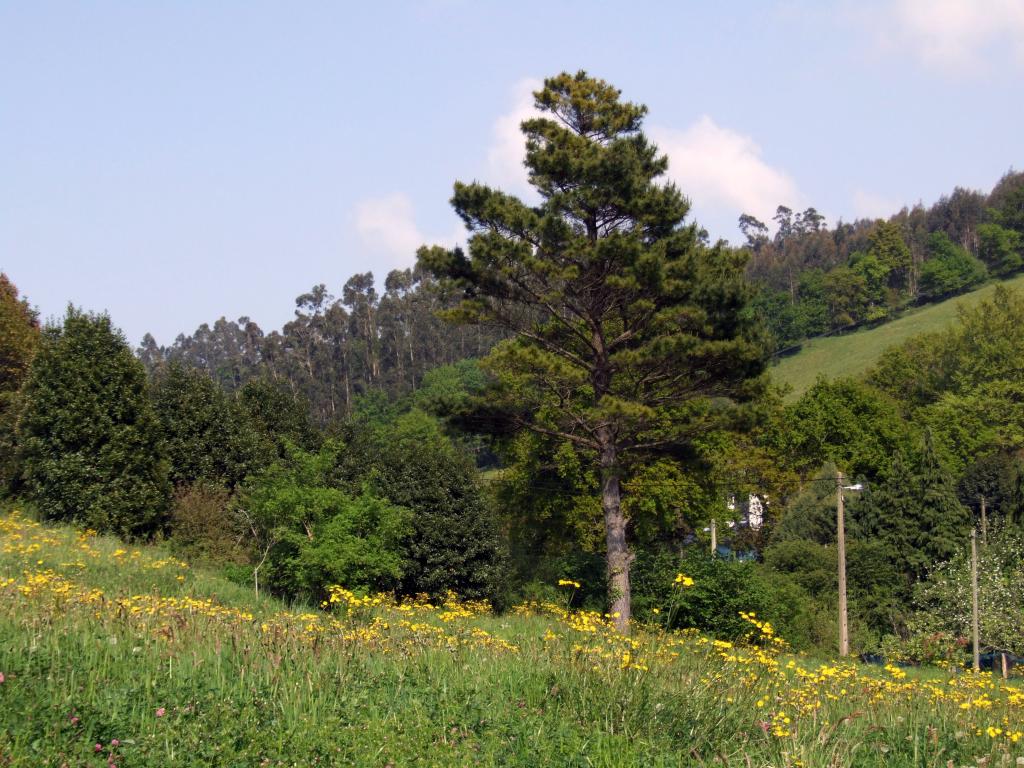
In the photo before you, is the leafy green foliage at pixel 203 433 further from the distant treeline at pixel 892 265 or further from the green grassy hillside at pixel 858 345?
the distant treeline at pixel 892 265

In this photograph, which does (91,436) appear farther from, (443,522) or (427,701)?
(427,701)

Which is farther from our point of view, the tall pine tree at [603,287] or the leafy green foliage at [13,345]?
the leafy green foliage at [13,345]

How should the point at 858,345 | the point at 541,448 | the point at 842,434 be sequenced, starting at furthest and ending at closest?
the point at 858,345 < the point at 842,434 < the point at 541,448

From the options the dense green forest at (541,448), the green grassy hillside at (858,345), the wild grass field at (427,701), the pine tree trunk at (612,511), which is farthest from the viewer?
the green grassy hillside at (858,345)

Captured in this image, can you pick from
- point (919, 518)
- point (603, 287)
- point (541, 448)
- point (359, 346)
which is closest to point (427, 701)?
point (603, 287)

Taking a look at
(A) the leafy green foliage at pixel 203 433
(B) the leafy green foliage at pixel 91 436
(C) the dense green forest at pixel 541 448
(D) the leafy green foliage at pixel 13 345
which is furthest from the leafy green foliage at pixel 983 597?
(D) the leafy green foliage at pixel 13 345

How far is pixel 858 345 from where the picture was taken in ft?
322

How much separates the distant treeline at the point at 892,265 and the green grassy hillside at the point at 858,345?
2721mm

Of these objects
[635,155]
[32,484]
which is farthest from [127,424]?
[635,155]

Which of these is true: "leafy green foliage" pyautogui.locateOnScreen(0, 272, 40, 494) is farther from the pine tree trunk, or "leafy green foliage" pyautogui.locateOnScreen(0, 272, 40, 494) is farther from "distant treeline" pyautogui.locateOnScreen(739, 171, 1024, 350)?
"distant treeline" pyautogui.locateOnScreen(739, 171, 1024, 350)

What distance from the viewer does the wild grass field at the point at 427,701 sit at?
18.0 ft

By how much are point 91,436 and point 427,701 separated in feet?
63.4

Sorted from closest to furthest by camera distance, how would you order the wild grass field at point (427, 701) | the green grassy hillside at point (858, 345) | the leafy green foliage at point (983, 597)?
1. the wild grass field at point (427, 701)
2. the leafy green foliage at point (983, 597)
3. the green grassy hillside at point (858, 345)

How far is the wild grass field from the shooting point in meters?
5.50
